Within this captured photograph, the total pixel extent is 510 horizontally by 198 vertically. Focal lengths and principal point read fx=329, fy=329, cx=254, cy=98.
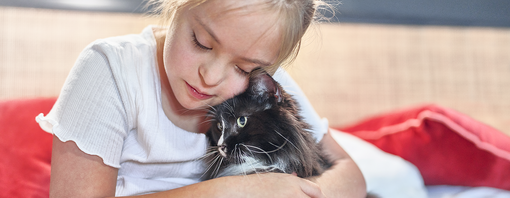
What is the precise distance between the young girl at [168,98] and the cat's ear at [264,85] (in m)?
0.04

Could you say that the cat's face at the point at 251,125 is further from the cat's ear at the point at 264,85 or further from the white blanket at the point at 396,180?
the white blanket at the point at 396,180

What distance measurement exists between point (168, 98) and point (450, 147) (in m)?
1.17

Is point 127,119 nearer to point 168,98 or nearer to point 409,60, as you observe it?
point 168,98

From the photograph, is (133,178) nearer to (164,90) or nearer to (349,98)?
(164,90)

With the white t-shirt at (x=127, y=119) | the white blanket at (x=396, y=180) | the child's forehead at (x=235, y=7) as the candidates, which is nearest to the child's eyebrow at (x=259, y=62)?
the child's forehead at (x=235, y=7)

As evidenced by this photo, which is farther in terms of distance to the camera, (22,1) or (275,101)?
(22,1)

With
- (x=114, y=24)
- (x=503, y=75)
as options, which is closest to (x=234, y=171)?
(x=114, y=24)

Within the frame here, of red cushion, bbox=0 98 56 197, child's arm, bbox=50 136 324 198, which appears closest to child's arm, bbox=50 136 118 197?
child's arm, bbox=50 136 324 198

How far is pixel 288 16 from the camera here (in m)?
0.77

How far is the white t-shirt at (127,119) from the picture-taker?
82 cm

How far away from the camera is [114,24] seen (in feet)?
6.32

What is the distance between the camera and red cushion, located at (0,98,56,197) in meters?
1.19

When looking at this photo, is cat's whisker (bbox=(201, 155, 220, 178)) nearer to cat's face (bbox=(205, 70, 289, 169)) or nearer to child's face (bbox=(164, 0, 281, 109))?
cat's face (bbox=(205, 70, 289, 169))

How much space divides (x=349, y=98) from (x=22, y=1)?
6.70 feet
